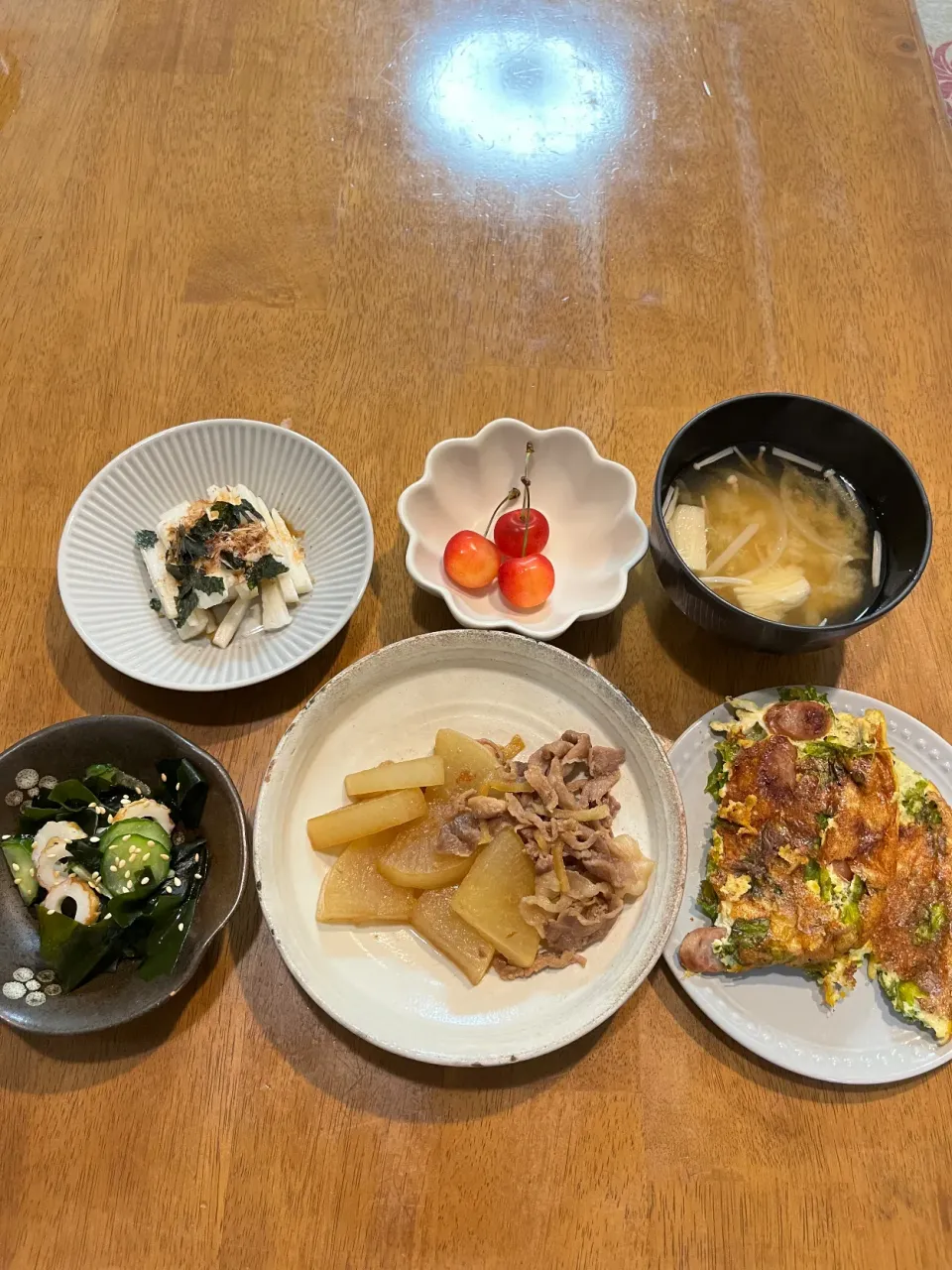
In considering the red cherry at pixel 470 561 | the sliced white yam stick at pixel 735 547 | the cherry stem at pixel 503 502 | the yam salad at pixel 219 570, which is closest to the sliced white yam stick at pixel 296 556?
the yam salad at pixel 219 570

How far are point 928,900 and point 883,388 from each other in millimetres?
1414

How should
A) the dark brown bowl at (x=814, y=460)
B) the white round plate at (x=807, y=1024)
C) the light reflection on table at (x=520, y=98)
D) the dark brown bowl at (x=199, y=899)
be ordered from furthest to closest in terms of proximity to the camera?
the light reflection on table at (x=520, y=98) → the dark brown bowl at (x=814, y=460) → the white round plate at (x=807, y=1024) → the dark brown bowl at (x=199, y=899)

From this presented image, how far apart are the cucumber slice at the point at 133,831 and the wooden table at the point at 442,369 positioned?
262 millimetres

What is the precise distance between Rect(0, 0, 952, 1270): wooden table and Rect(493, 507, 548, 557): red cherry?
25 centimetres

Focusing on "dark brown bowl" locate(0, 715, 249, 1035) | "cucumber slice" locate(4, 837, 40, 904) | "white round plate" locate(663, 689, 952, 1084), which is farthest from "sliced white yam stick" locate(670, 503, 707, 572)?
"cucumber slice" locate(4, 837, 40, 904)

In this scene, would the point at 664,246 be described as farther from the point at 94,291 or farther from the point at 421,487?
the point at 94,291

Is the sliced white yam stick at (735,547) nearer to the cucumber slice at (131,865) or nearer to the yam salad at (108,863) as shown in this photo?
the yam salad at (108,863)

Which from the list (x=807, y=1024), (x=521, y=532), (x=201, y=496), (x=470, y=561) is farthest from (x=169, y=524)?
(x=807, y=1024)

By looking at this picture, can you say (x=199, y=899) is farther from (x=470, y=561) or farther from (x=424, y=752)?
(x=470, y=561)

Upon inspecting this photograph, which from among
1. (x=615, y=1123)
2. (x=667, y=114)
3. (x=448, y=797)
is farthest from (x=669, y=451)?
(x=667, y=114)

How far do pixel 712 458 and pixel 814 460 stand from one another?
0.24m

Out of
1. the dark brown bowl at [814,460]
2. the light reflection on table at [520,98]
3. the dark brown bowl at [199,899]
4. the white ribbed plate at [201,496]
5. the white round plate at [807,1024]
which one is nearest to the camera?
the dark brown bowl at [199,899]

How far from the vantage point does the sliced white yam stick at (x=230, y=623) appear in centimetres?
183

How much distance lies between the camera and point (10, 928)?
154 centimetres
